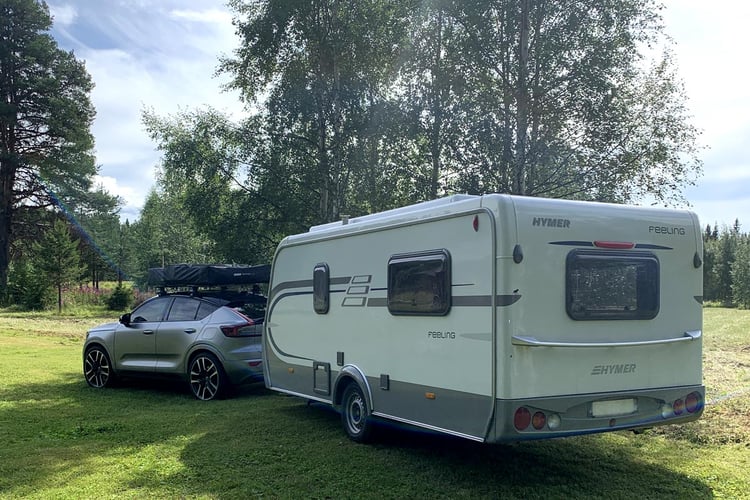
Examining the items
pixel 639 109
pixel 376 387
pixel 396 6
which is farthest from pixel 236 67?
pixel 376 387

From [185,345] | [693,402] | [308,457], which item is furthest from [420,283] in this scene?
[185,345]

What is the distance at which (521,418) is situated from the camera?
5.09 m

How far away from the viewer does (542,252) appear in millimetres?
5297

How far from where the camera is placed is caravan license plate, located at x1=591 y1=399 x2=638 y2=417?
5445mm

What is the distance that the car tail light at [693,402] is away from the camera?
5.91m

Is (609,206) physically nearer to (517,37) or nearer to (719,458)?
(719,458)

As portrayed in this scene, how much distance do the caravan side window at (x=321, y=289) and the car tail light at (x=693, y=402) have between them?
3738 mm

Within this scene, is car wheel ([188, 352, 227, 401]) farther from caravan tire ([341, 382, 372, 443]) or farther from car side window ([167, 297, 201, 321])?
caravan tire ([341, 382, 372, 443])

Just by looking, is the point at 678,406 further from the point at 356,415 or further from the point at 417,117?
the point at 417,117

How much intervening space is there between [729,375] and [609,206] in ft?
21.8

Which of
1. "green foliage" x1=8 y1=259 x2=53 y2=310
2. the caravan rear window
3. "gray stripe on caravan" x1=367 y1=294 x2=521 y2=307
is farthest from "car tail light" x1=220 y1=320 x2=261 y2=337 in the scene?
"green foliage" x1=8 y1=259 x2=53 y2=310

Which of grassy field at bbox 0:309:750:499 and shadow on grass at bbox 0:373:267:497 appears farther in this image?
shadow on grass at bbox 0:373:267:497

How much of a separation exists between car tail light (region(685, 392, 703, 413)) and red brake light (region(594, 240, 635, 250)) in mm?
1474

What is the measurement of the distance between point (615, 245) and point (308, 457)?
3470mm
